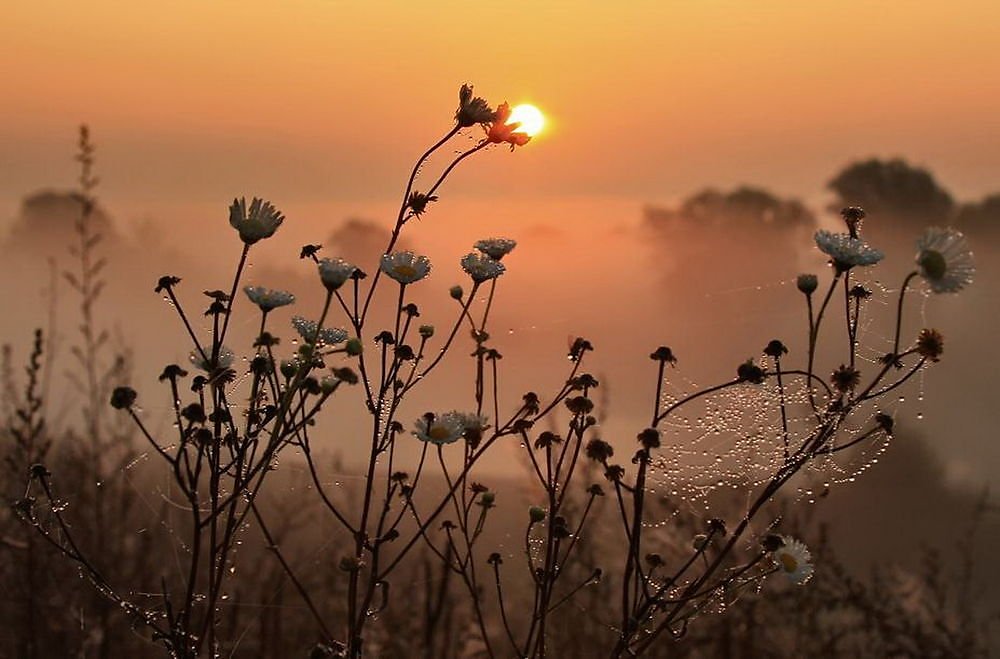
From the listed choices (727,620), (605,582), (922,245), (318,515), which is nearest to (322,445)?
(318,515)

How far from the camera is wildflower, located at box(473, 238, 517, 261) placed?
186cm

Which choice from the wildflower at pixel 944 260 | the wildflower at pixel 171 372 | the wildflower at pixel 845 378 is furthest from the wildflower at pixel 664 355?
the wildflower at pixel 171 372

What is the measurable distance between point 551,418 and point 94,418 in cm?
169

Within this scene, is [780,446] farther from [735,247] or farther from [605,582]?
[735,247]

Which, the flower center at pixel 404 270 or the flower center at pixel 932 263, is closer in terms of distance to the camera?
the flower center at pixel 932 263

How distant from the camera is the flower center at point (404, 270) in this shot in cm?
184

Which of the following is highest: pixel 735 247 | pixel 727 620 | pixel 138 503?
pixel 735 247

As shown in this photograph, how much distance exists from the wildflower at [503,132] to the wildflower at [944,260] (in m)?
0.57

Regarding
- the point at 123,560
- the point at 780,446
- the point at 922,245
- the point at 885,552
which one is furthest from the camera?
the point at 885,552

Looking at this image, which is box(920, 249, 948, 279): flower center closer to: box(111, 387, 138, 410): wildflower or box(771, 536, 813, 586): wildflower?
box(771, 536, 813, 586): wildflower

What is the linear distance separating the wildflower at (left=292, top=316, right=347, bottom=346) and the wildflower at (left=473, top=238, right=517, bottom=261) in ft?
0.79

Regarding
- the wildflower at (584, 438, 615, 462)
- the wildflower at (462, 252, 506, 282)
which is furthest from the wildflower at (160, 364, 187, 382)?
the wildflower at (584, 438, 615, 462)

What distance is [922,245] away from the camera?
1617 millimetres

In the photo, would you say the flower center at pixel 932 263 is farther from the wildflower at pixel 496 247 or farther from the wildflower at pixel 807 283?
the wildflower at pixel 496 247
